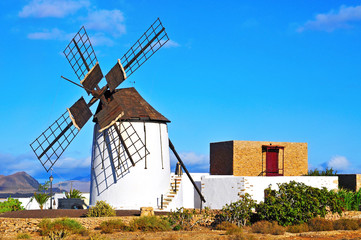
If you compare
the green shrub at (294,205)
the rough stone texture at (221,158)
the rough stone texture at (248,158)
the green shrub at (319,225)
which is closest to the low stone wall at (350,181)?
the rough stone texture at (248,158)

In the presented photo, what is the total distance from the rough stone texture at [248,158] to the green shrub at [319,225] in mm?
13225

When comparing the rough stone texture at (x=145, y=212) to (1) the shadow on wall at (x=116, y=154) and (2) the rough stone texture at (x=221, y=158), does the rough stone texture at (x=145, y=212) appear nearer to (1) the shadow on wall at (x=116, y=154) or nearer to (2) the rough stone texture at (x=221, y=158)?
(1) the shadow on wall at (x=116, y=154)

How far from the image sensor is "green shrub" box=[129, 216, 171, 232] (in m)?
23.1

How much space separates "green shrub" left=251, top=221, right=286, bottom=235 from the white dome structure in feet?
23.1

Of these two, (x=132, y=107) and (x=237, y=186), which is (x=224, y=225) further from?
(x=132, y=107)

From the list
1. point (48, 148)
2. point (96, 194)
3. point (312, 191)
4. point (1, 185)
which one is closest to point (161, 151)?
point (96, 194)

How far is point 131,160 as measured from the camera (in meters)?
27.4

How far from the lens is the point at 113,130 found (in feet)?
93.2

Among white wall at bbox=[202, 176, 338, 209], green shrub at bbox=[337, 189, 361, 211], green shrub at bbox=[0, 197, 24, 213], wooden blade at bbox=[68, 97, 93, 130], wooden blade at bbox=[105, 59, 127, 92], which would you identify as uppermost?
wooden blade at bbox=[105, 59, 127, 92]

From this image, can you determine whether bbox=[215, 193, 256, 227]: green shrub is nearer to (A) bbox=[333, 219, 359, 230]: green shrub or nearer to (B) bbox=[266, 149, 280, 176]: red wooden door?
(A) bbox=[333, 219, 359, 230]: green shrub

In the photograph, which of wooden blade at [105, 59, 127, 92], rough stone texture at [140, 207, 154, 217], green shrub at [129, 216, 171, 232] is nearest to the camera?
green shrub at [129, 216, 171, 232]

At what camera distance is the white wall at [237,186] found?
94.0 ft

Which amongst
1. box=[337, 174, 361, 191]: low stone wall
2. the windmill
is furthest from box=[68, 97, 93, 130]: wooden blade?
box=[337, 174, 361, 191]: low stone wall

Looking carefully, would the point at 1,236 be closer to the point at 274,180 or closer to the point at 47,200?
the point at 47,200
